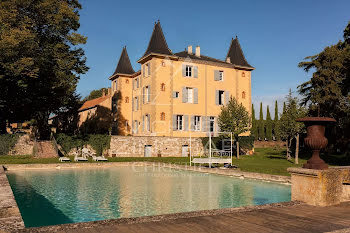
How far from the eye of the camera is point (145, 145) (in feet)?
99.2

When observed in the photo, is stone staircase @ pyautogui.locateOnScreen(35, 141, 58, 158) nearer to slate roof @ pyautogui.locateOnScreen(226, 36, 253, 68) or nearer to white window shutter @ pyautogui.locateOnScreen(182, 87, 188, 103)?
white window shutter @ pyautogui.locateOnScreen(182, 87, 188, 103)

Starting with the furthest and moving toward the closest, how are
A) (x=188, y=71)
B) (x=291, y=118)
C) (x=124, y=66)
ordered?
(x=124, y=66), (x=188, y=71), (x=291, y=118)

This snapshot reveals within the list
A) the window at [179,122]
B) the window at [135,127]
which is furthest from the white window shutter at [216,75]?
the window at [135,127]

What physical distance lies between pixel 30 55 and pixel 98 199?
1733 centimetres

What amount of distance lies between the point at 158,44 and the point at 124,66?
9.18 m

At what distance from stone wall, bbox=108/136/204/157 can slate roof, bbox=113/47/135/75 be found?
1279 centimetres

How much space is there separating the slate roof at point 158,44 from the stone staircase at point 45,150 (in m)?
13.5

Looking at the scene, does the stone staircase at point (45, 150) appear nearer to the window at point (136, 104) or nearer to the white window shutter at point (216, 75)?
the window at point (136, 104)

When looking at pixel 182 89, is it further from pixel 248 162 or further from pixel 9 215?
pixel 9 215

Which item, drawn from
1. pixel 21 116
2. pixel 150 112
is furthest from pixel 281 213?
pixel 21 116

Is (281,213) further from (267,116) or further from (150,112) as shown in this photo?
(267,116)

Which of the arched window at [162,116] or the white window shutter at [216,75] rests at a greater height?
the white window shutter at [216,75]

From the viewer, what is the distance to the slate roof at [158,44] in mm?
31766

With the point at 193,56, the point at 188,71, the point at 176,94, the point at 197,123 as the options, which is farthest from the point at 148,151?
the point at 193,56
